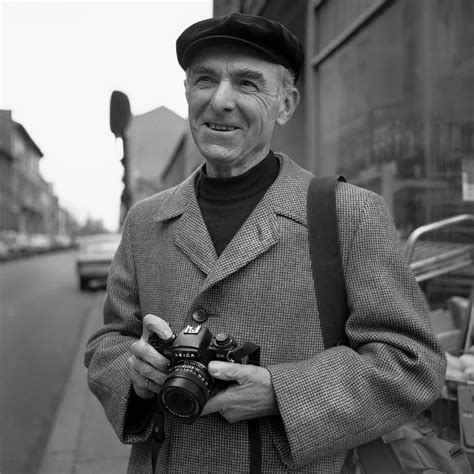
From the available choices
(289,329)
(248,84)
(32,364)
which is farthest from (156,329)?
(32,364)

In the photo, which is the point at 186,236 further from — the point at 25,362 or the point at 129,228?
the point at 25,362

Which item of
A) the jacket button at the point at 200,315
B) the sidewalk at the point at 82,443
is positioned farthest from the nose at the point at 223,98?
the sidewalk at the point at 82,443

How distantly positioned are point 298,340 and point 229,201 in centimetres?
44

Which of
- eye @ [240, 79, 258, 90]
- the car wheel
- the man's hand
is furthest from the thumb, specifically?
the car wheel

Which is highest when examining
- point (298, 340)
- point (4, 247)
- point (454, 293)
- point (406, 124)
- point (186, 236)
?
point (406, 124)

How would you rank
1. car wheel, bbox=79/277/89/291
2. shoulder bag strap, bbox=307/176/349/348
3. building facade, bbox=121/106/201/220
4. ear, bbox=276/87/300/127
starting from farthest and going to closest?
car wheel, bbox=79/277/89/291 < building facade, bbox=121/106/201/220 < ear, bbox=276/87/300/127 < shoulder bag strap, bbox=307/176/349/348

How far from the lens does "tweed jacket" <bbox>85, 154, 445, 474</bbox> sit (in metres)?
1.38

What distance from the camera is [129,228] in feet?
6.03

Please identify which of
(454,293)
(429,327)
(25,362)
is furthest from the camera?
(25,362)

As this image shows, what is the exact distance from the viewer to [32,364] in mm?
7047

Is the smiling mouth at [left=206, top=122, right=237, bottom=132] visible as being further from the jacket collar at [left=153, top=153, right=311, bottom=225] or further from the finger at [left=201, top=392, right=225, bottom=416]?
the finger at [left=201, top=392, right=225, bottom=416]

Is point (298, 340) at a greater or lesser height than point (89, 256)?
greater

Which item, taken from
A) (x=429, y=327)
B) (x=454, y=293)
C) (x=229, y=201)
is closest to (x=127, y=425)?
(x=229, y=201)

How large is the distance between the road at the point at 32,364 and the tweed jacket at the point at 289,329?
3060 millimetres
